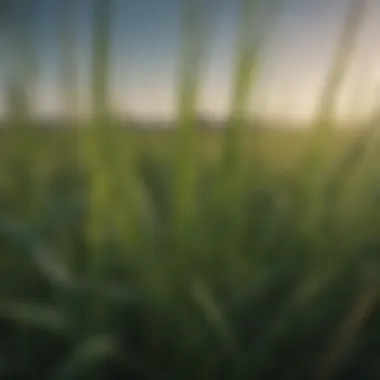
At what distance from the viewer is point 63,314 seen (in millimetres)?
313

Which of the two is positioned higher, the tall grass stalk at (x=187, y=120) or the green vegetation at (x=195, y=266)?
the tall grass stalk at (x=187, y=120)

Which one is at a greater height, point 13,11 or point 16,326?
point 13,11

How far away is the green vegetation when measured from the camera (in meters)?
0.31

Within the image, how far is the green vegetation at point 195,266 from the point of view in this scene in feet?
1.00

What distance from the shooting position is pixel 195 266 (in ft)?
1.04

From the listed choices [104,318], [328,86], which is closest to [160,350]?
[104,318]

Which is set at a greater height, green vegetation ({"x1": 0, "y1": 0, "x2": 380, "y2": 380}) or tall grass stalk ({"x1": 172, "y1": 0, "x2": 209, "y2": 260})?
tall grass stalk ({"x1": 172, "y1": 0, "x2": 209, "y2": 260})

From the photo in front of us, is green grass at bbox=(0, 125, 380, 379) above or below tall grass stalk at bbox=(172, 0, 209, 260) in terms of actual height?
below

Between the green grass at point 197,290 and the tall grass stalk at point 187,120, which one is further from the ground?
the tall grass stalk at point 187,120

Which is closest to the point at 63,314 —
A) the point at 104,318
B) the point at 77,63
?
the point at 104,318

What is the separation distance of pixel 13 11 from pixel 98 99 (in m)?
0.10

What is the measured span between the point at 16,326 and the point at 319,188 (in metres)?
0.14

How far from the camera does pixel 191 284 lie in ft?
1.01

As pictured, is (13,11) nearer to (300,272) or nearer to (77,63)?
(77,63)
